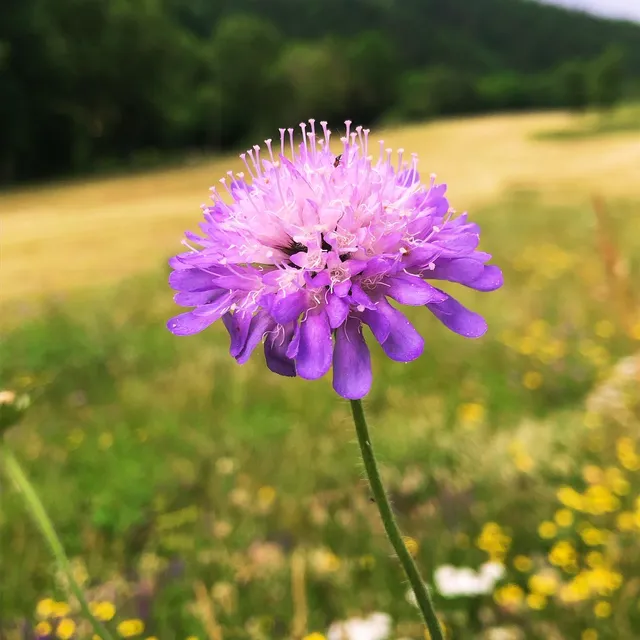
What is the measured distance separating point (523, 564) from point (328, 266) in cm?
180

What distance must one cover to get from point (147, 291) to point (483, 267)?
705 cm

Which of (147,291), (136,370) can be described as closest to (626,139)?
(147,291)


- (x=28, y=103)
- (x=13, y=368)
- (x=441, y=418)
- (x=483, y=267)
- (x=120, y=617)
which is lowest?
(x=28, y=103)

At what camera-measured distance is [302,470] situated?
366 cm

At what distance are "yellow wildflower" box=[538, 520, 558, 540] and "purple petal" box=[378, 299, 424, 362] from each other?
1797mm

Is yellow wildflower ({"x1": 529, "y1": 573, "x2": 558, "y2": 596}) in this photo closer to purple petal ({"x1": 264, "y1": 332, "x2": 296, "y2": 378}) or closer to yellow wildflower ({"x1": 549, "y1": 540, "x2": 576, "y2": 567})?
yellow wildflower ({"x1": 549, "y1": 540, "x2": 576, "y2": 567})

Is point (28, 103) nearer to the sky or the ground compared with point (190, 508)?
nearer to the ground

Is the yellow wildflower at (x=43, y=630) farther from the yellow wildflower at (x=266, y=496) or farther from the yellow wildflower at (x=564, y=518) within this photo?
the yellow wildflower at (x=564, y=518)

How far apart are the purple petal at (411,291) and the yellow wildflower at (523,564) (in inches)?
66.8

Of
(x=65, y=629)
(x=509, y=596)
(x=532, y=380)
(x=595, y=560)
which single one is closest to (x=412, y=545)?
(x=509, y=596)

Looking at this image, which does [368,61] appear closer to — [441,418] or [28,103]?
[28,103]

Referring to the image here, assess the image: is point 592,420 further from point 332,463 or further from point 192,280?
point 192,280

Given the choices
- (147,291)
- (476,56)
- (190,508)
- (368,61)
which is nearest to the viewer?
(190,508)

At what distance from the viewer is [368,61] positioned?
5597 centimetres
